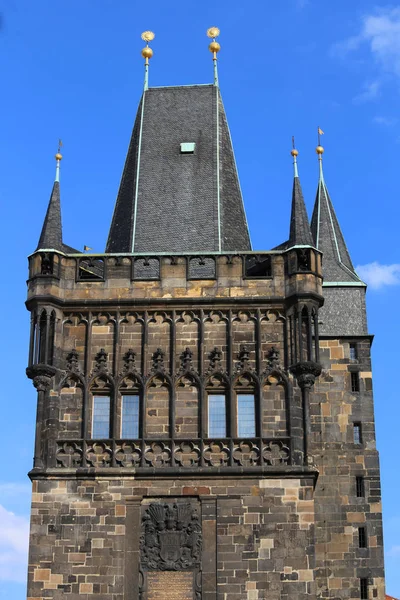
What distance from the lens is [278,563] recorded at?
23.5m

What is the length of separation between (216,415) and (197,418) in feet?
1.33

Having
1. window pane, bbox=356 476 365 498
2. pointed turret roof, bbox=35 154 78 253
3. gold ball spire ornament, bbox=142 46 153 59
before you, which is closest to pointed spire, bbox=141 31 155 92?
gold ball spire ornament, bbox=142 46 153 59

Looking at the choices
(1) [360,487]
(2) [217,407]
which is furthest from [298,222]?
(1) [360,487]

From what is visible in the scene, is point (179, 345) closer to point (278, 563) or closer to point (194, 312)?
point (194, 312)

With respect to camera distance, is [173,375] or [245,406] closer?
[245,406]

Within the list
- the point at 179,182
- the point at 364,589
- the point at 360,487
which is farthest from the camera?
the point at 179,182

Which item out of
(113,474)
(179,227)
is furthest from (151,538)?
(179,227)

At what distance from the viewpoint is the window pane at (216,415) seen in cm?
2478

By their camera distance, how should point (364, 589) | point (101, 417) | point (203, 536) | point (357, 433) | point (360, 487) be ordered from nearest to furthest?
point (203, 536), point (101, 417), point (364, 589), point (360, 487), point (357, 433)

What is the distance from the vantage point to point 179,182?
29.2 meters

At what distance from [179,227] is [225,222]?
107 cm

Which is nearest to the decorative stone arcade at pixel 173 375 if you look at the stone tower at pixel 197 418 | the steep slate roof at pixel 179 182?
the stone tower at pixel 197 418

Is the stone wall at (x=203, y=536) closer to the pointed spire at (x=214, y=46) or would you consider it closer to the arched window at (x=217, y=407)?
the arched window at (x=217, y=407)

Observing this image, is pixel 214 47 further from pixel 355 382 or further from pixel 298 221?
pixel 355 382
